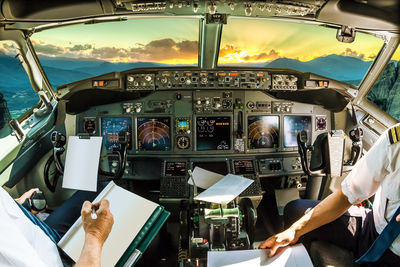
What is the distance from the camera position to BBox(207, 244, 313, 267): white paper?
0.95m

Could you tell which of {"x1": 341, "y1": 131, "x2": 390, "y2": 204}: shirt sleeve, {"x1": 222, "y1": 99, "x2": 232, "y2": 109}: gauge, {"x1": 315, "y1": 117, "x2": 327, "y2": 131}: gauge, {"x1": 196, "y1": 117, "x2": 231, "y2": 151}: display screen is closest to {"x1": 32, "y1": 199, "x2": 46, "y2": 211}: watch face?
{"x1": 196, "y1": 117, "x2": 231, "y2": 151}: display screen

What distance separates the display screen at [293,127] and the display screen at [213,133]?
578 mm

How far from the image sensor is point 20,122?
2.38 metres

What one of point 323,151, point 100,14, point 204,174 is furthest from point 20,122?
point 323,151

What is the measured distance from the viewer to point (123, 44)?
3668 millimetres

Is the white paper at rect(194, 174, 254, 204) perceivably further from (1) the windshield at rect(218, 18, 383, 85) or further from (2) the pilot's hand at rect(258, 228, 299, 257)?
(1) the windshield at rect(218, 18, 383, 85)

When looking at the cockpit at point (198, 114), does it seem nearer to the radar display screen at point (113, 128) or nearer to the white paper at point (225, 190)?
the radar display screen at point (113, 128)

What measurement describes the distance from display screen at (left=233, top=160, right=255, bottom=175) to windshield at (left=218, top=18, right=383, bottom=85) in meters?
1.04

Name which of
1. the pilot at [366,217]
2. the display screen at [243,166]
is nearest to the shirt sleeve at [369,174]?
the pilot at [366,217]

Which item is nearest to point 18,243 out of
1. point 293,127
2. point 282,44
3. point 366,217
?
point 366,217

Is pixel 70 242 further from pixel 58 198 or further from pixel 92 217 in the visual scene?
pixel 58 198

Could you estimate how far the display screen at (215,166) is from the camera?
250 centimetres

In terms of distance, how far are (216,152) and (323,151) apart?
0.95 metres

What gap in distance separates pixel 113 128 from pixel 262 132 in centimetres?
147
